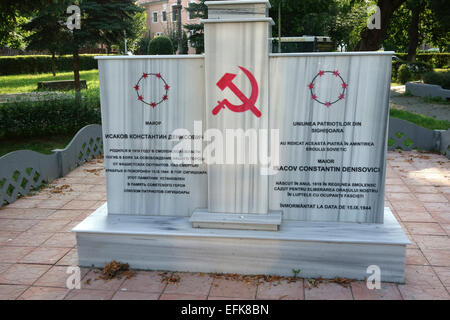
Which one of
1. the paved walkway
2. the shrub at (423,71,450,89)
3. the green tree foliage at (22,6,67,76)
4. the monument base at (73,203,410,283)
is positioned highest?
the green tree foliage at (22,6,67,76)

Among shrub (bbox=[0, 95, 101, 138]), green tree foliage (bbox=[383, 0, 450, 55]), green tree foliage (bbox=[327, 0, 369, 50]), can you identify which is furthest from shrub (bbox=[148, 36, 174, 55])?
shrub (bbox=[0, 95, 101, 138])

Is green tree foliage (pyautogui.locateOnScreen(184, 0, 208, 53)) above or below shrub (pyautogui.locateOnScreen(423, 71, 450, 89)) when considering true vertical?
above

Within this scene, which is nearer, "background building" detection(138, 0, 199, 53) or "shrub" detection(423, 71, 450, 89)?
"shrub" detection(423, 71, 450, 89)

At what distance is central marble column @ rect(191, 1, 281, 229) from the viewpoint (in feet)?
13.6

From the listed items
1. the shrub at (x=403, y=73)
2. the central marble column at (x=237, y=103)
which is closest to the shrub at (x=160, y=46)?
the shrub at (x=403, y=73)

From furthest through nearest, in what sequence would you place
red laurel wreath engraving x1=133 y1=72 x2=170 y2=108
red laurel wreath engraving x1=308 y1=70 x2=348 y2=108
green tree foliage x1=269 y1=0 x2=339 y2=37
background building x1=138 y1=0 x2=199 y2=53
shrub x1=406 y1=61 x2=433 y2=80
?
background building x1=138 y1=0 x2=199 y2=53, shrub x1=406 y1=61 x2=433 y2=80, green tree foliage x1=269 y1=0 x2=339 y2=37, red laurel wreath engraving x1=133 y1=72 x2=170 y2=108, red laurel wreath engraving x1=308 y1=70 x2=348 y2=108

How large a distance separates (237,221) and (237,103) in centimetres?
112

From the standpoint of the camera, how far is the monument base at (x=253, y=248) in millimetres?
4109

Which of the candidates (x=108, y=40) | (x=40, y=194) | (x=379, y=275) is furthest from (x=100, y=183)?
(x=108, y=40)

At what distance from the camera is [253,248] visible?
423cm

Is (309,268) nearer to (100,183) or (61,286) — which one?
(61,286)

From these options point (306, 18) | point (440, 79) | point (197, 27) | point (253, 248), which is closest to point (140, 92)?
point (253, 248)

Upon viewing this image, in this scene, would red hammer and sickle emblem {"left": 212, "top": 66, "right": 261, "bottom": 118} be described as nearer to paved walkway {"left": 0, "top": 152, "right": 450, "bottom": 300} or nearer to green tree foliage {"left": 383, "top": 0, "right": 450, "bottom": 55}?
paved walkway {"left": 0, "top": 152, "right": 450, "bottom": 300}

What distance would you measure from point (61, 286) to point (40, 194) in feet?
10.8
